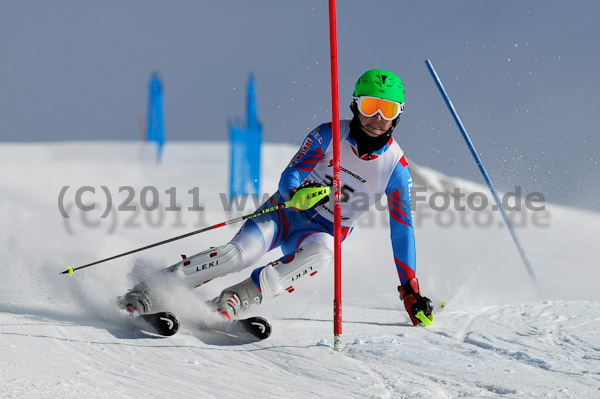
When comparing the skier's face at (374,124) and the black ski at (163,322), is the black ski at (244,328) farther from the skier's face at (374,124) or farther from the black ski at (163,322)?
the skier's face at (374,124)

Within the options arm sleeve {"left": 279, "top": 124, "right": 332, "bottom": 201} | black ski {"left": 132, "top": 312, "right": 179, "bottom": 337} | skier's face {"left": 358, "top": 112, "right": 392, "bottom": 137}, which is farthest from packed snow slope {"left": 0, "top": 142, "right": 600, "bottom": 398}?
skier's face {"left": 358, "top": 112, "right": 392, "bottom": 137}

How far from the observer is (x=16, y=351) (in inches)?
124

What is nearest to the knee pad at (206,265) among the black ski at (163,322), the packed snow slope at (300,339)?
the packed snow slope at (300,339)

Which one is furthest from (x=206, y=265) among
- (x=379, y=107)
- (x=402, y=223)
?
(x=379, y=107)

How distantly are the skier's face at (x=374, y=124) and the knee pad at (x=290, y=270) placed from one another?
0.84 meters

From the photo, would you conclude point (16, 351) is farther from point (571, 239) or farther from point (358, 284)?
point (571, 239)

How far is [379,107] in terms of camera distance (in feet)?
13.9

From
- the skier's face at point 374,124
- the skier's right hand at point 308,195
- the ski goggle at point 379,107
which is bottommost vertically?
the skier's right hand at point 308,195

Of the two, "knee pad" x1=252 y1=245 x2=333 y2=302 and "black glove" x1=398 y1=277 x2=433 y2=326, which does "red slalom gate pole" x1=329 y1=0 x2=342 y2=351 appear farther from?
"black glove" x1=398 y1=277 x2=433 y2=326

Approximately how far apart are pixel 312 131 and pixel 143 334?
5.92 ft

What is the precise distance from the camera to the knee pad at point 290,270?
411 centimetres

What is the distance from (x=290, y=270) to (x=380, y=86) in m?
1.35

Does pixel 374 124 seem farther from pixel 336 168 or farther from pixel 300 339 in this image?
pixel 300 339

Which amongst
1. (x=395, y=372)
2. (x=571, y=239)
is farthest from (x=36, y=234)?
(x=571, y=239)
